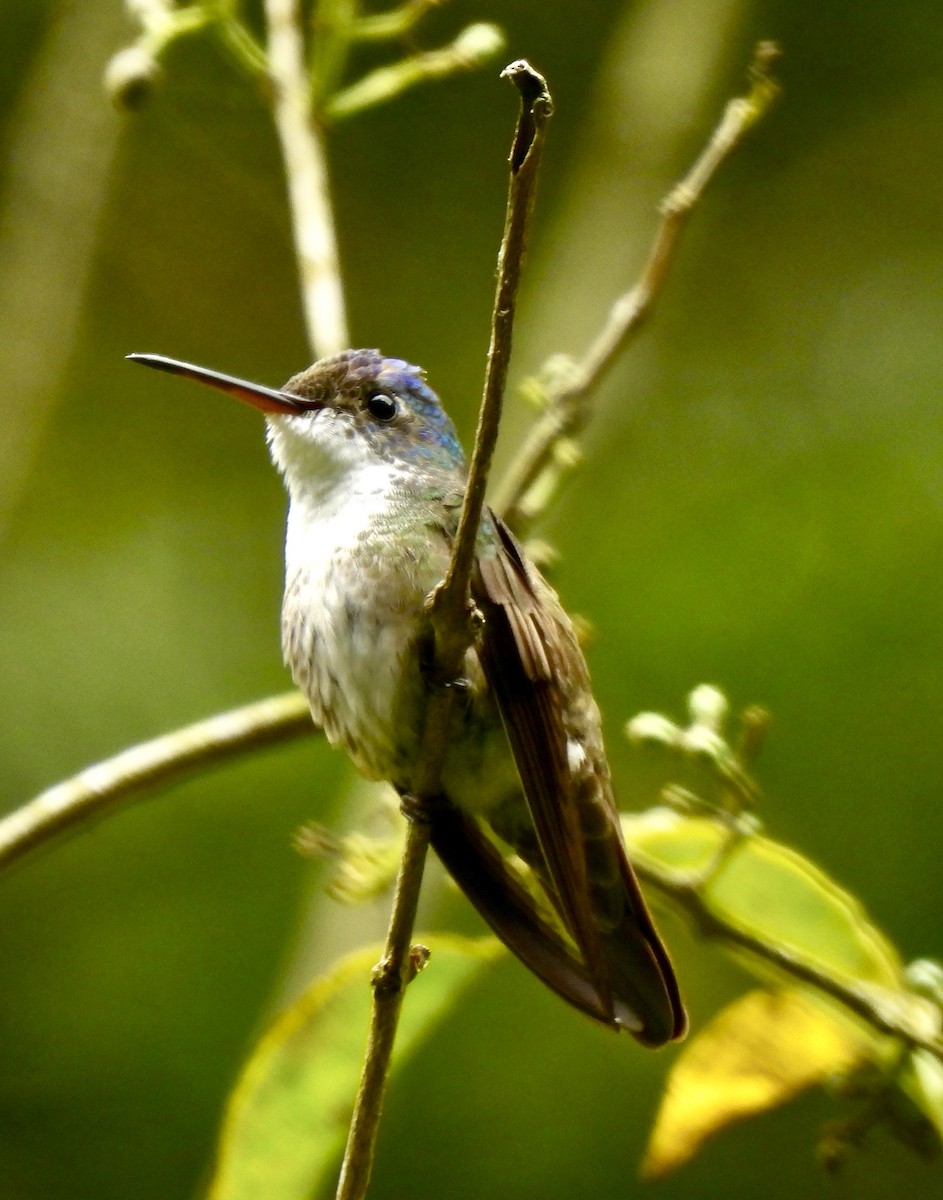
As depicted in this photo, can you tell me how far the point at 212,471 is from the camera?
480 centimetres

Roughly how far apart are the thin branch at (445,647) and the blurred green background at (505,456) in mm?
1317

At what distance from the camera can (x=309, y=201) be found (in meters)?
2.52

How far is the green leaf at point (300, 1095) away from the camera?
1976 mm

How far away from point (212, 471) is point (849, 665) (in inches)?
82.9

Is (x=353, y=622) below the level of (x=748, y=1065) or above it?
above

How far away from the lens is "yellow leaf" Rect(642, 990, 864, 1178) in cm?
208

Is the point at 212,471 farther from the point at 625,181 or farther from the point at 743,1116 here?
the point at 743,1116

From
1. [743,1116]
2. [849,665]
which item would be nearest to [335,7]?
[743,1116]

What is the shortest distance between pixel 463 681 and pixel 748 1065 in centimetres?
75

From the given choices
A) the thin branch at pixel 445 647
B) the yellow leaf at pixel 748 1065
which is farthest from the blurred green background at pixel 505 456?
the thin branch at pixel 445 647

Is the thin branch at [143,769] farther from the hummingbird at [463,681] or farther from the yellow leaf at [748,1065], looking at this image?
the yellow leaf at [748,1065]

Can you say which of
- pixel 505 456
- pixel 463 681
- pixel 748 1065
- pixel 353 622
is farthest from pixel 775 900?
pixel 505 456

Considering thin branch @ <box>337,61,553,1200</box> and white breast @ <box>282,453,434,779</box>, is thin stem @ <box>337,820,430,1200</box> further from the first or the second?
white breast @ <box>282,453,434,779</box>

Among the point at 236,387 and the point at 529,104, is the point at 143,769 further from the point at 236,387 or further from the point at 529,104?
the point at 529,104
